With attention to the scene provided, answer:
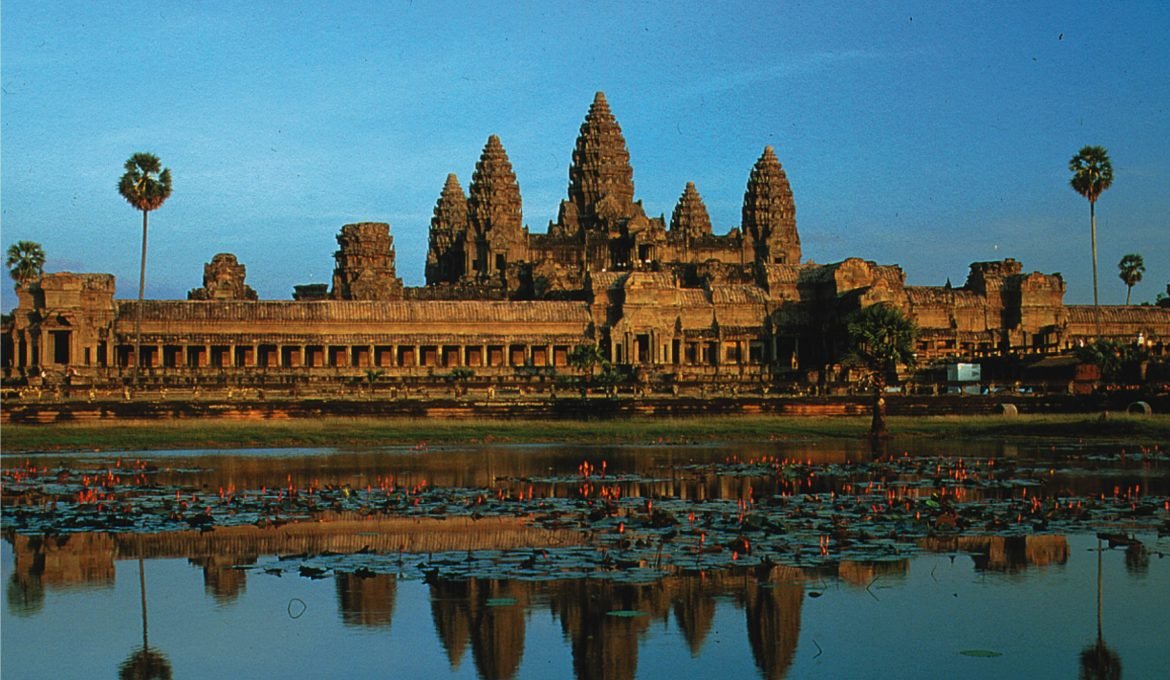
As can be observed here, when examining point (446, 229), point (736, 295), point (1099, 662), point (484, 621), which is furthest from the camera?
point (446, 229)

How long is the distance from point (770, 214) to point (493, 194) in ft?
87.3

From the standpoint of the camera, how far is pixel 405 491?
29.2 m

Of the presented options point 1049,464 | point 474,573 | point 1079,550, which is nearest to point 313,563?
point 474,573

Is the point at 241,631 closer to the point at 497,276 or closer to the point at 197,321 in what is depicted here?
the point at 197,321

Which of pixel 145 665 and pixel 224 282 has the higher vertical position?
pixel 224 282

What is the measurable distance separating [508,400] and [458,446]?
1433 centimetres

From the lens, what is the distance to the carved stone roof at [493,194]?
141 meters

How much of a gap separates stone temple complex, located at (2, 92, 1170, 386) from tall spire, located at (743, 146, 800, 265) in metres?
0.67

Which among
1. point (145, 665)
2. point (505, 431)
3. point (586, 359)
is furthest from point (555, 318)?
point (145, 665)

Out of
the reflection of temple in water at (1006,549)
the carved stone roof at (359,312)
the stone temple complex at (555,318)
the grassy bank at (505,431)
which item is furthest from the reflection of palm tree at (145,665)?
the carved stone roof at (359,312)

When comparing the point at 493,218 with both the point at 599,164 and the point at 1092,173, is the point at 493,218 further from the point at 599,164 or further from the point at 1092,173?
the point at 1092,173

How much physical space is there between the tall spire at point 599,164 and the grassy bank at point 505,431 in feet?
289

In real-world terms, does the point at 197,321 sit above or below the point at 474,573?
above

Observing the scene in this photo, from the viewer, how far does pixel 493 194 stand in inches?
5620
